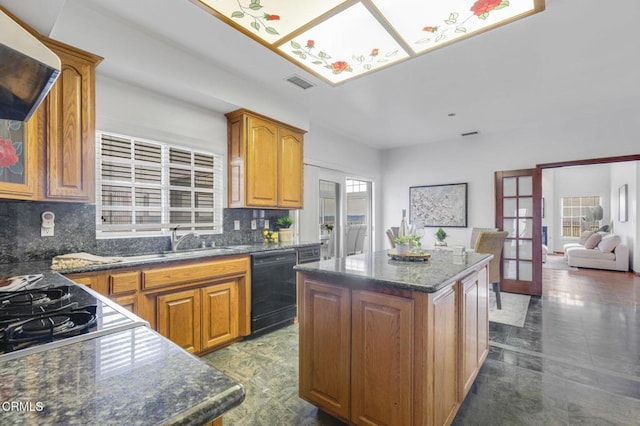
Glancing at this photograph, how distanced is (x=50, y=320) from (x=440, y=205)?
5774mm

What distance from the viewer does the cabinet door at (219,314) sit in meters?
2.64

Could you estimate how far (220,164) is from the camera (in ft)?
11.3

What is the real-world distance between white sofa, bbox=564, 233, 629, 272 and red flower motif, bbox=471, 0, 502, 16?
7253 millimetres

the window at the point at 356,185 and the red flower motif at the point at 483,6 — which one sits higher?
the red flower motif at the point at 483,6

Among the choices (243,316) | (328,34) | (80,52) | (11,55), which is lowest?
(243,316)

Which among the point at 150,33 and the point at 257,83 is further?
the point at 257,83

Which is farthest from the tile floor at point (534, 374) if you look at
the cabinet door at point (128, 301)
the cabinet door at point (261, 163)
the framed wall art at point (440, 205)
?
the framed wall art at point (440, 205)

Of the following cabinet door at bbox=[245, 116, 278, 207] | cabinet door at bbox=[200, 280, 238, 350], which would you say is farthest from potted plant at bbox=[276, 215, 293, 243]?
cabinet door at bbox=[200, 280, 238, 350]

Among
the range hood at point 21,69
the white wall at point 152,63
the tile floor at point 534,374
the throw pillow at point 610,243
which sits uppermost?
the white wall at point 152,63

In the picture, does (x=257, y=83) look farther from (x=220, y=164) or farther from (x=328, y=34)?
(x=328, y=34)

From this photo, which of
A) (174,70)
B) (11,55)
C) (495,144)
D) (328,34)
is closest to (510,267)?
(495,144)

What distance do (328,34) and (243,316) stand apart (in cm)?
258

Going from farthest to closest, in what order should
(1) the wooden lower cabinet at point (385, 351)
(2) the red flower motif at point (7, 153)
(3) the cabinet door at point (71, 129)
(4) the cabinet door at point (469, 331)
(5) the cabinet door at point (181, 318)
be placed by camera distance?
(5) the cabinet door at point (181, 318) < (3) the cabinet door at point (71, 129) < (4) the cabinet door at point (469, 331) < (2) the red flower motif at point (7, 153) < (1) the wooden lower cabinet at point (385, 351)

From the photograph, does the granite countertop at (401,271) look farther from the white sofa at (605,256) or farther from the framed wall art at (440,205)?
the white sofa at (605,256)
